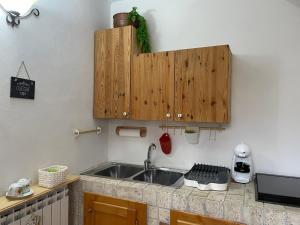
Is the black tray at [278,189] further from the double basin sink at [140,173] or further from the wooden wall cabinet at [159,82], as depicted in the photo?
the double basin sink at [140,173]

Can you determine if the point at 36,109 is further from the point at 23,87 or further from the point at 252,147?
the point at 252,147

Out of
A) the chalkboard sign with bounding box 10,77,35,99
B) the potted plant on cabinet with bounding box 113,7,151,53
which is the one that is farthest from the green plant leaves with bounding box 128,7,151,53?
the chalkboard sign with bounding box 10,77,35,99

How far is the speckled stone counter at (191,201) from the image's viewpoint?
1.33 m

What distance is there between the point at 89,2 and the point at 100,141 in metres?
1.36

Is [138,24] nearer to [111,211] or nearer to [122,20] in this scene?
[122,20]

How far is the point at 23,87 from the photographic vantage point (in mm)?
1502

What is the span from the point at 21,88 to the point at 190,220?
1.41 m

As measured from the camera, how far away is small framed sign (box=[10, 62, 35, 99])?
1442mm

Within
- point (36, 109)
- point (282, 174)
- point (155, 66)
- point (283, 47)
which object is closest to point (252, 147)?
point (282, 174)

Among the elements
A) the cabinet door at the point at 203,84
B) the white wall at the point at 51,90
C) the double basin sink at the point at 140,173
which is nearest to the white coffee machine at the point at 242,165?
the cabinet door at the point at 203,84

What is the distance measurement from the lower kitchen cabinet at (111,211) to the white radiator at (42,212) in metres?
0.18

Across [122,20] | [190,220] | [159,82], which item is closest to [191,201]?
[190,220]

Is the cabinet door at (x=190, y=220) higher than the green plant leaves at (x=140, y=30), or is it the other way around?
the green plant leaves at (x=140, y=30)

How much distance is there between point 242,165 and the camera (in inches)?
70.8
